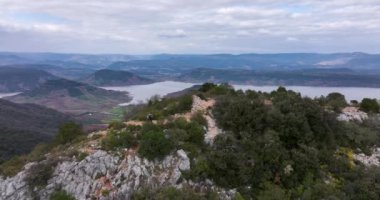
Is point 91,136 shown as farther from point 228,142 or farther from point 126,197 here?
point 228,142

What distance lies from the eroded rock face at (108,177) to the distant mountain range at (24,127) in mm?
48043

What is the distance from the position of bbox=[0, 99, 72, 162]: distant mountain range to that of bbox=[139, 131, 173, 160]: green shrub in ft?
165

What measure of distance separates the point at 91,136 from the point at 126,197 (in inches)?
247

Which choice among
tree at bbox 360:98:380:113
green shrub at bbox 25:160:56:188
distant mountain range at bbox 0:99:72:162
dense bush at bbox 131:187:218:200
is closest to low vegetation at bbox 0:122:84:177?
green shrub at bbox 25:160:56:188

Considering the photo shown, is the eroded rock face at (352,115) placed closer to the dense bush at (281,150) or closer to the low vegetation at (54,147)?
the dense bush at (281,150)

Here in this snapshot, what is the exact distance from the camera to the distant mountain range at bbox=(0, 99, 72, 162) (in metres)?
81.2

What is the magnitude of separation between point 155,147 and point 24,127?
105 metres

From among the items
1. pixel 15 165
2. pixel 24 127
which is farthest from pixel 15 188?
pixel 24 127

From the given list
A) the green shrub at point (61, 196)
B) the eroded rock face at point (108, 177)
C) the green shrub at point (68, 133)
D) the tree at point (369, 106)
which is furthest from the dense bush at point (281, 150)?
the green shrub at point (68, 133)

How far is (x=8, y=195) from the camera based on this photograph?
68.7ft

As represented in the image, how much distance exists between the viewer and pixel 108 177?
816 inches

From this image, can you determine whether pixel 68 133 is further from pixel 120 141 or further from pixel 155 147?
pixel 155 147

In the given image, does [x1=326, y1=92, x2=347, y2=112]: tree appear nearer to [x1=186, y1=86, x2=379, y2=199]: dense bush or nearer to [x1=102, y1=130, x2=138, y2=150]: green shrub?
[x1=186, y1=86, x2=379, y2=199]: dense bush

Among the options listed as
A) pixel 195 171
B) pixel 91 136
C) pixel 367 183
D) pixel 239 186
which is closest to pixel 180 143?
pixel 195 171
